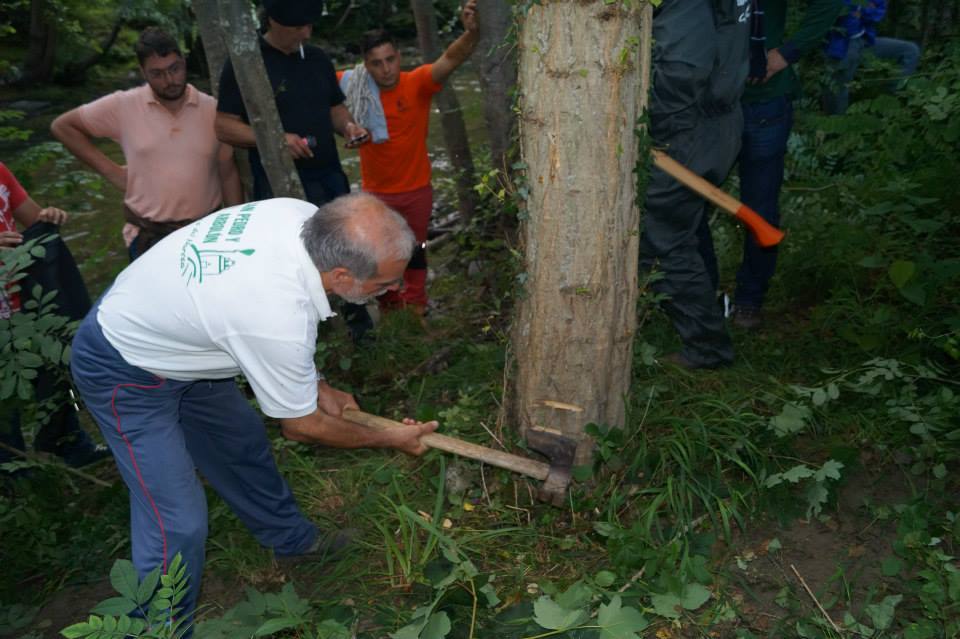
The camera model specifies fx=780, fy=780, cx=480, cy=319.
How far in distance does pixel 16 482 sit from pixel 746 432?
3067mm

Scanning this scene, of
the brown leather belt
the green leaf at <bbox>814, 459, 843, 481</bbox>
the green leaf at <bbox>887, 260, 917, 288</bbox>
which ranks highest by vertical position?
the brown leather belt

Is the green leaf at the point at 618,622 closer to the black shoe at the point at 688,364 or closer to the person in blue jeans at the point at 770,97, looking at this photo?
the black shoe at the point at 688,364

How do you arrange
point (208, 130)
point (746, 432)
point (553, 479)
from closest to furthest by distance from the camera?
point (553, 479)
point (746, 432)
point (208, 130)

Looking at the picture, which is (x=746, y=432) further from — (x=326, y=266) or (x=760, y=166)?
(x=326, y=266)

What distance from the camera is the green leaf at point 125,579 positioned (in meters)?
2.07

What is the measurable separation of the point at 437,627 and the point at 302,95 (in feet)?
9.60

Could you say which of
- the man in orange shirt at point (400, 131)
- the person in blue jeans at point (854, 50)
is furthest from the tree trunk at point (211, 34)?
the person in blue jeans at point (854, 50)

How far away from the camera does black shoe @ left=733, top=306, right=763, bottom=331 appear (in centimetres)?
397

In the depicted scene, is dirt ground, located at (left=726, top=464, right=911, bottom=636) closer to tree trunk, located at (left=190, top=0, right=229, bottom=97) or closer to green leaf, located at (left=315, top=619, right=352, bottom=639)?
green leaf, located at (left=315, top=619, right=352, bottom=639)

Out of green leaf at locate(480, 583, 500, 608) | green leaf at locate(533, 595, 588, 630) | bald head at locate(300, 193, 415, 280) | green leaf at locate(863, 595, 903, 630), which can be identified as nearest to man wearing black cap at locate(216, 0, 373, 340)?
bald head at locate(300, 193, 415, 280)

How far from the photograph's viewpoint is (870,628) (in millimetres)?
2326

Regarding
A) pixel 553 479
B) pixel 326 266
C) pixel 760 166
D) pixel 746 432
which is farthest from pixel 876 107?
pixel 326 266

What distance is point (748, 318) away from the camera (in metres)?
3.98

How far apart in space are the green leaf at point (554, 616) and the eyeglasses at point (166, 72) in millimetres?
3145
